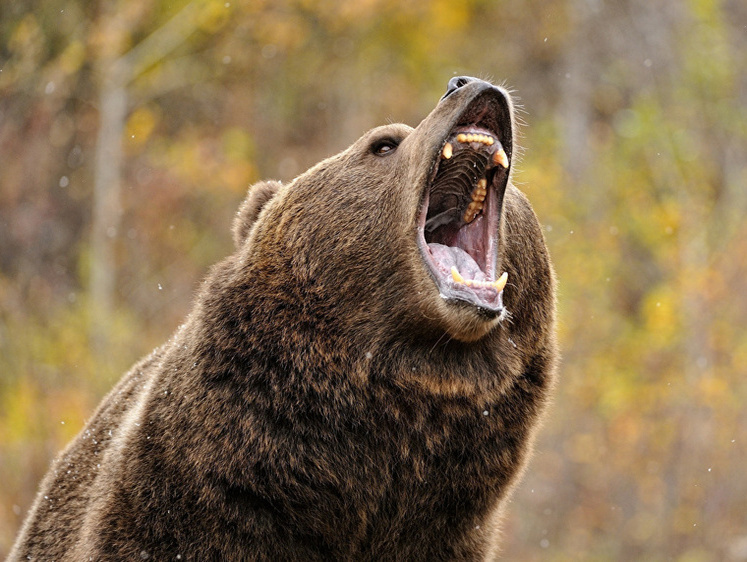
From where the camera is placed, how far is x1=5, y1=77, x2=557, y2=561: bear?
354 centimetres

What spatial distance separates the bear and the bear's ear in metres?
0.25

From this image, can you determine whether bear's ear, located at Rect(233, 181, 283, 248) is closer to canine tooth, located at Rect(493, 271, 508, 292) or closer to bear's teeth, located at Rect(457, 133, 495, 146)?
bear's teeth, located at Rect(457, 133, 495, 146)

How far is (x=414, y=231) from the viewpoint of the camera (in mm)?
3775

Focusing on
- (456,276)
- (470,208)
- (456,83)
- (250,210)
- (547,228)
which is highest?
(456,83)

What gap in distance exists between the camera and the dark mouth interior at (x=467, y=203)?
12.7ft

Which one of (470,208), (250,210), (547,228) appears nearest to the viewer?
(470,208)

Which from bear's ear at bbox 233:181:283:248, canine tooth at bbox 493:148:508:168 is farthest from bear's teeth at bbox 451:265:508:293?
bear's ear at bbox 233:181:283:248

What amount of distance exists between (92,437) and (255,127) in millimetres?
16632

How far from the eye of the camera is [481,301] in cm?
356

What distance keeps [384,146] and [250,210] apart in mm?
643

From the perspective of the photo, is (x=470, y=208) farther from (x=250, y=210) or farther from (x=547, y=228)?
(x=547, y=228)

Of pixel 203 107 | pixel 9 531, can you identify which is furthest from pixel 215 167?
pixel 9 531

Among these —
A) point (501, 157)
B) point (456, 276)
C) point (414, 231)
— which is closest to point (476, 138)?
point (501, 157)

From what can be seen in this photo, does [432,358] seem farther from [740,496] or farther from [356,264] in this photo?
[740,496]
